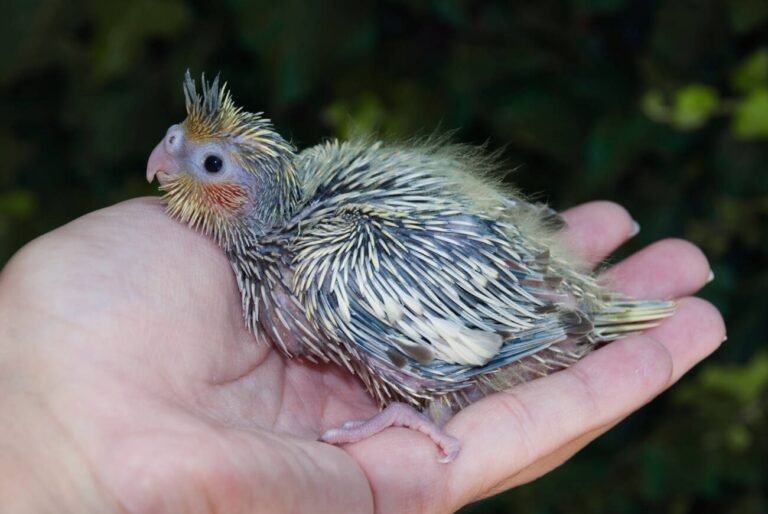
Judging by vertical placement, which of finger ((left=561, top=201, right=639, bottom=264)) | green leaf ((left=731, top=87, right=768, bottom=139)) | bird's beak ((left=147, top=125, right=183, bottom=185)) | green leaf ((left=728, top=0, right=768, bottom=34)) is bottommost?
finger ((left=561, top=201, right=639, bottom=264))

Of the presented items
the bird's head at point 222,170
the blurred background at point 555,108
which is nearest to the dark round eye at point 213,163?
the bird's head at point 222,170

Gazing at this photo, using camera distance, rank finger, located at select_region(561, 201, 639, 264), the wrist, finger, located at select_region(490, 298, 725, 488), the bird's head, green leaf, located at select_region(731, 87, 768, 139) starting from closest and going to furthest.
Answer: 1. the wrist
2. the bird's head
3. finger, located at select_region(490, 298, 725, 488)
4. green leaf, located at select_region(731, 87, 768, 139)
5. finger, located at select_region(561, 201, 639, 264)

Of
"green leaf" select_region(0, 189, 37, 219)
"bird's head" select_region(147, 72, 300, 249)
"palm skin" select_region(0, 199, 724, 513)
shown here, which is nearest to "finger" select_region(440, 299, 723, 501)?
"palm skin" select_region(0, 199, 724, 513)

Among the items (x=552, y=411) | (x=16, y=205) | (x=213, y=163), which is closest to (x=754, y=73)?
(x=552, y=411)

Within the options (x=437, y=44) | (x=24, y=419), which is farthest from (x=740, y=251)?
(x=24, y=419)

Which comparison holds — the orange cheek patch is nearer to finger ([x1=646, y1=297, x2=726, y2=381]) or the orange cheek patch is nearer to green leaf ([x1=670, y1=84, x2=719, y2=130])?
finger ([x1=646, y1=297, x2=726, y2=381])

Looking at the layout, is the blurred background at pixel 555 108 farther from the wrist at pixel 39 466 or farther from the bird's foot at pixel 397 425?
the wrist at pixel 39 466
